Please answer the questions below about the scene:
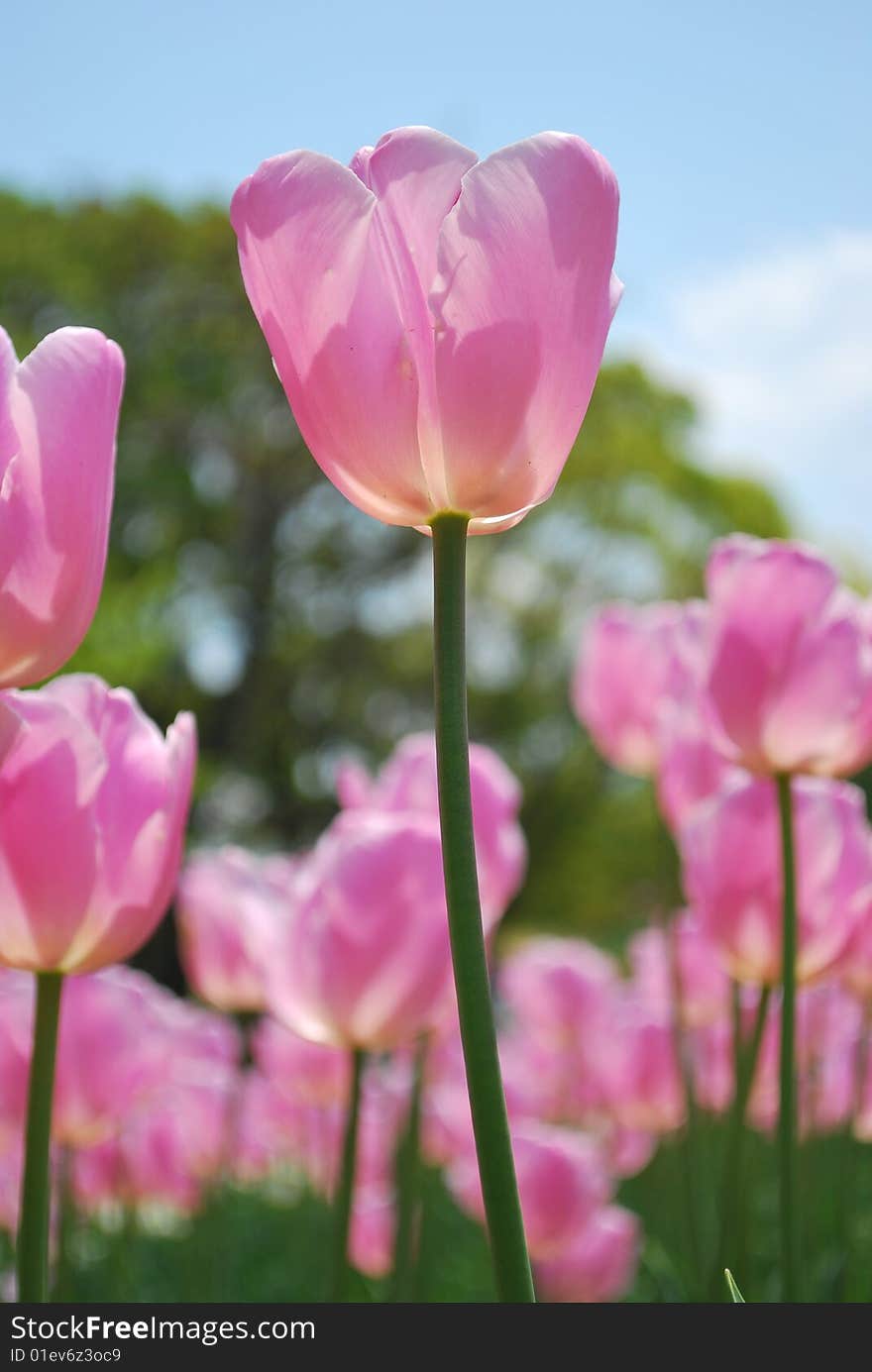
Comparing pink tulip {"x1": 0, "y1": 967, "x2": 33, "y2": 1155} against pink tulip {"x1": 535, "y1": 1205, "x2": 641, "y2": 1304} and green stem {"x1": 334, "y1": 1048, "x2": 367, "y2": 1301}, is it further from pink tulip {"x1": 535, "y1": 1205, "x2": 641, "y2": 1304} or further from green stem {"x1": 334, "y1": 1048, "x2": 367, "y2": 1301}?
pink tulip {"x1": 535, "y1": 1205, "x2": 641, "y2": 1304}

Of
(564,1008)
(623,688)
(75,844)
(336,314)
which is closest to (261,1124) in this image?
(564,1008)

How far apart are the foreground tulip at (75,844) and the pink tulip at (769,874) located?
0.33m

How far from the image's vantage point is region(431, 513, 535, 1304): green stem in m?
0.26

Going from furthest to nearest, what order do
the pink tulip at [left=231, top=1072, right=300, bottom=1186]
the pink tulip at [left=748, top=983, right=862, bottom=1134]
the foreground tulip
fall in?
the pink tulip at [left=231, top=1072, right=300, bottom=1186] < the pink tulip at [left=748, top=983, right=862, bottom=1134] < the foreground tulip

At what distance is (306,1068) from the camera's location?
4.70ft

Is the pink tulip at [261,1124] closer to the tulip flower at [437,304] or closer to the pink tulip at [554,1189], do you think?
the pink tulip at [554,1189]

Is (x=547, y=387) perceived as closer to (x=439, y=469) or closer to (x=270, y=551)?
(x=439, y=469)

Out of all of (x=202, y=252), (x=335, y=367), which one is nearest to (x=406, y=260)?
(x=335, y=367)

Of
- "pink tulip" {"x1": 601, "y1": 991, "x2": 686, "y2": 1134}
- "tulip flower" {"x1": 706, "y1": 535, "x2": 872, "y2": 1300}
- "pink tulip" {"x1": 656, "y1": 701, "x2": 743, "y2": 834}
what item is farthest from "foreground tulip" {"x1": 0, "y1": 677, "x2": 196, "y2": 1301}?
"pink tulip" {"x1": 601, "y1": 991, "x2": 686, "y2": 1134}

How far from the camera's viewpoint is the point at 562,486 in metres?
10.2

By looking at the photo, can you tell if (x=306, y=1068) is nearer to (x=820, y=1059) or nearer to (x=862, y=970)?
(x=820, y=1059)

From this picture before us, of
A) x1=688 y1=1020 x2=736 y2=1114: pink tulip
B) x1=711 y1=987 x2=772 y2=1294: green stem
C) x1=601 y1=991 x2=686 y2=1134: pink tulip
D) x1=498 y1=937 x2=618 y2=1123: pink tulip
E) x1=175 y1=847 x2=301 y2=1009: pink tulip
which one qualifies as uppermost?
x1=711 y1=987 x2=772 y2=1294: green stem

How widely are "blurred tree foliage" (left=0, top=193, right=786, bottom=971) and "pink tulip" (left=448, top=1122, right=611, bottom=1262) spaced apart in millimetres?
5487

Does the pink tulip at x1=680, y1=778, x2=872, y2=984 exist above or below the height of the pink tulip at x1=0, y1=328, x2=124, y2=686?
below
